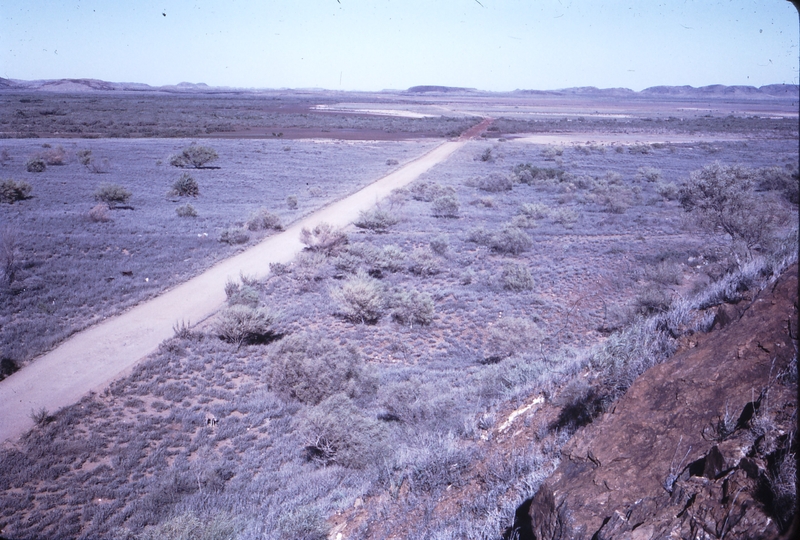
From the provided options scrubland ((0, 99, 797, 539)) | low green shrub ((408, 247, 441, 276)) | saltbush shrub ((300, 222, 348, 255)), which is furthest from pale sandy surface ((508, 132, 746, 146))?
low green shrub ((408, 247, 441, 276))

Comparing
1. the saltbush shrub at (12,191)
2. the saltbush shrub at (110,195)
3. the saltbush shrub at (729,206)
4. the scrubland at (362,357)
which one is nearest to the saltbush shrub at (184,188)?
the scrubland at (362,357)

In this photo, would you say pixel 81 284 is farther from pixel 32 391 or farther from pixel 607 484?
pixel 607 484

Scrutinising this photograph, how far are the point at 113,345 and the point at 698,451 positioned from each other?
12293mm

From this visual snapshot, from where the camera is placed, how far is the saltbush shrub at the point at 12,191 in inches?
975

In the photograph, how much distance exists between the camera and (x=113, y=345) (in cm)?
1090

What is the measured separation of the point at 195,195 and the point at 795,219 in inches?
1341

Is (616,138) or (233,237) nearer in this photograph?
(233,237)

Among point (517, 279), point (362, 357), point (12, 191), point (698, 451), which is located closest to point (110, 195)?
point (12, 191)

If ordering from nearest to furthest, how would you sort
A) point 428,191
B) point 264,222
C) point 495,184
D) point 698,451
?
point 698,451, point 264,222, point 428,191, point 495,184

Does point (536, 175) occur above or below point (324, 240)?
above

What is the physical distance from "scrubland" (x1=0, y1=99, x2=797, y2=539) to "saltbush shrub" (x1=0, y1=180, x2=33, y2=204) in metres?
1.72

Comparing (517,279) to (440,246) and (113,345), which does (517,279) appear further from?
(113,345)

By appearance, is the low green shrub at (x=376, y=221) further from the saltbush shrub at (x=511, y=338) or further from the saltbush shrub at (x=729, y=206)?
the saltbush shrub at (x=729, y=206)

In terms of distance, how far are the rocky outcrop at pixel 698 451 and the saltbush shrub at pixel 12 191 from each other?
32.4 m
